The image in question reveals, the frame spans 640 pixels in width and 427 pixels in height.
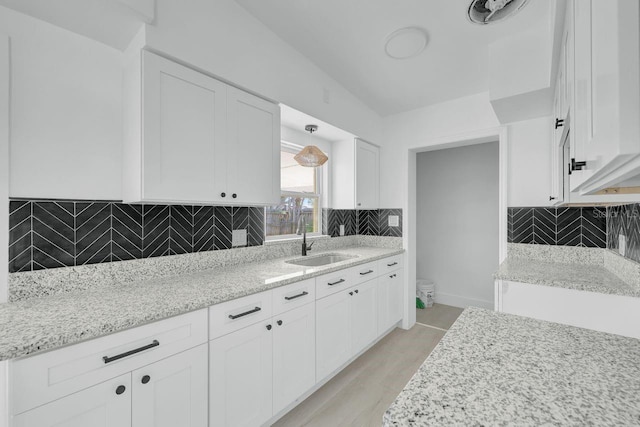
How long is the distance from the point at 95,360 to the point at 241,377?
692mm

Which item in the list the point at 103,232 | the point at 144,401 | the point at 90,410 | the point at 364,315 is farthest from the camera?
the point at 364,315

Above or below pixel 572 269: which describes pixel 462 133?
above

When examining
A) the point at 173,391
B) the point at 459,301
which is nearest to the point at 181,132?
the point at 173,391

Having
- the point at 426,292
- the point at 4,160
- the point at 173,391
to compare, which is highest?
the point at 4,160

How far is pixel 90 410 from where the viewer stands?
981 millimetres

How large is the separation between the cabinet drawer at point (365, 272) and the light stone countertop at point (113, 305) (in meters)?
0.66

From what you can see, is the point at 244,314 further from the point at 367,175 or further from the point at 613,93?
the point at 367,175

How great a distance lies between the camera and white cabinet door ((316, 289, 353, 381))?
79.0 inches

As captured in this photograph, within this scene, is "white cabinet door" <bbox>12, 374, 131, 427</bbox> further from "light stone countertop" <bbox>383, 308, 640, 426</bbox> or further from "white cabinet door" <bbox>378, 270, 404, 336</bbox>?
"white cabinet door" <bbox>378, 270, 404, 336</bbox>

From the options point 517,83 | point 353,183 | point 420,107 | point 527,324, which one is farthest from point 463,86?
point 527,324

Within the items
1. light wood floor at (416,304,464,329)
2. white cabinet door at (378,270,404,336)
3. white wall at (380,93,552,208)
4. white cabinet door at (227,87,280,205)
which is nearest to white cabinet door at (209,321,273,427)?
white cabinet door at (227,87,280,205)

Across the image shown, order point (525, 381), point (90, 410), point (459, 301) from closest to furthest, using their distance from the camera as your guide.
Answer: point (525, 381)
point (90, 410)
point (459, 301)

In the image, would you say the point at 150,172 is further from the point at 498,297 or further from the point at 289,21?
the point at 498,297

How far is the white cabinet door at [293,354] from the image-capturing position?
166 centimetres
